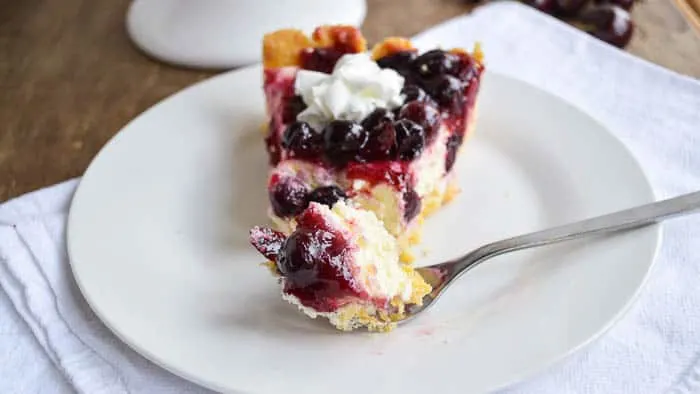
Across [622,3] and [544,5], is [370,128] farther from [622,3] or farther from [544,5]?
[622,3]

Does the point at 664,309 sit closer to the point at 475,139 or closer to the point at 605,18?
the point at 475,139

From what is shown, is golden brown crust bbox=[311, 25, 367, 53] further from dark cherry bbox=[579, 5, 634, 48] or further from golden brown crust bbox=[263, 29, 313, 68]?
dark cherry bbox=[579, 5, 634, 48]

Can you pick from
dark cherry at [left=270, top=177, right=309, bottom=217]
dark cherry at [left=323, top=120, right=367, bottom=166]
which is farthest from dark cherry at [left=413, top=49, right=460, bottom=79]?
dark cherry at [left=270, top=177, right=309, bottom=217]

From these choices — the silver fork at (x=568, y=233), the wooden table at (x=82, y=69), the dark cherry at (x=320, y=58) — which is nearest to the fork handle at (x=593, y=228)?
the silver fork at (x=568, y=233)

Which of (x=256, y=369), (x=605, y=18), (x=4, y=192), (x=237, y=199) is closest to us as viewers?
(x=256, y=369)

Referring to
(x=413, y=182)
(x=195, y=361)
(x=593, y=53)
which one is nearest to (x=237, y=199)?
(x=413, y=182)
